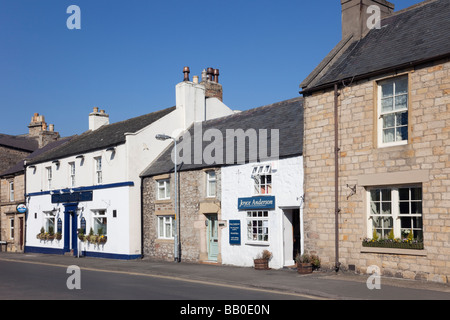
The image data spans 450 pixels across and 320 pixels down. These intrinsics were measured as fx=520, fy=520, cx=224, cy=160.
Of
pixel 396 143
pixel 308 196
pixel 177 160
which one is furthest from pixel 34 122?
pixel 396 143

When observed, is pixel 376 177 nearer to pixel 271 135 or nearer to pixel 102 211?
pixel 271 135

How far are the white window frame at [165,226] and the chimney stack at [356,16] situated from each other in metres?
11.5

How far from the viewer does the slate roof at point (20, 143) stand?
41656mm

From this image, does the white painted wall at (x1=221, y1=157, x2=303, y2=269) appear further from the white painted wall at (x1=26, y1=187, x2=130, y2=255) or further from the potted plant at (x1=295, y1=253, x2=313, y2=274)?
the white painted wall at (x1=26, y1=187, x2=130, y2=255)

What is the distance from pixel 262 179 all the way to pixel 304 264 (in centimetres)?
436

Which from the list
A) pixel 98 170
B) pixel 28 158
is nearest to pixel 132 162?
pixel 98 170

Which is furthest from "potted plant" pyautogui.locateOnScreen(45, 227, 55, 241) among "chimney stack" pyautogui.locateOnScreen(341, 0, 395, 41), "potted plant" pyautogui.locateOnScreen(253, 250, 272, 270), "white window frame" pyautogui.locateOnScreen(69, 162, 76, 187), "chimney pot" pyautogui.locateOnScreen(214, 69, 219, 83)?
"chimney stack" pyautogui.locateOnScreen(341, 0, 395, 41)

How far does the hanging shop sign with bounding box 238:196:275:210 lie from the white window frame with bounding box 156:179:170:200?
5452 millimetres

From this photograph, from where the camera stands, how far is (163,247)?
24.8 m

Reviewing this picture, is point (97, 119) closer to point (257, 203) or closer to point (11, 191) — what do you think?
point (11, 191)

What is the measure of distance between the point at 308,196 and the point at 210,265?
5897 millimetres

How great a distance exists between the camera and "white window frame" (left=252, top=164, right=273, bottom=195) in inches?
776

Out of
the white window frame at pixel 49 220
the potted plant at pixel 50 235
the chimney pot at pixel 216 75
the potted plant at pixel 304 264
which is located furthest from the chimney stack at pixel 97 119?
the potted plant at pixel 304 264

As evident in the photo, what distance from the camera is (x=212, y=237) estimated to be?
890 inches
